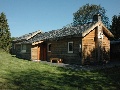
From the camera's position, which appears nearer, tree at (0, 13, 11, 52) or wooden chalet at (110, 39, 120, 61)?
wooden chalet at (110, 39, 120, 61)

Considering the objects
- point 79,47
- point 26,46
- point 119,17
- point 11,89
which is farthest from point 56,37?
point 119,17

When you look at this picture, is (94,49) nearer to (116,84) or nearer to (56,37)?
(56,37)

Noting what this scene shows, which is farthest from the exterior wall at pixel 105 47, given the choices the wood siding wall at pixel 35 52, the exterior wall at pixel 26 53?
the exterior wall at pixel 26 53

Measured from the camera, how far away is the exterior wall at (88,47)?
2417 centimetres

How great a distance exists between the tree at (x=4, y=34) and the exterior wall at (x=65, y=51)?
866 inches

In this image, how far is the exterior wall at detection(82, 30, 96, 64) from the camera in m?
24.2

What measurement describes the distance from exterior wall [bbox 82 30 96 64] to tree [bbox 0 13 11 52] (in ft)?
92.8

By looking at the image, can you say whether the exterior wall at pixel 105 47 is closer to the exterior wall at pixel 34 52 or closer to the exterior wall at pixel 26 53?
the exterior wall at pixel 34 52

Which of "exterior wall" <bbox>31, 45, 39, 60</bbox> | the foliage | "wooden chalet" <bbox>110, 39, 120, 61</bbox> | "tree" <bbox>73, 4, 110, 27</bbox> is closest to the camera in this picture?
"exterior wall" <bbox>31, 45, 39, 60</bbox>

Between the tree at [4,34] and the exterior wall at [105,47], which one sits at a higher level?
the tree at [4,34]

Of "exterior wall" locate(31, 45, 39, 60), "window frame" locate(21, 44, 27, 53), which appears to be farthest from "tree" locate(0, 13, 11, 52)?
"exterior wall" locate(31, 45, 39, 60)

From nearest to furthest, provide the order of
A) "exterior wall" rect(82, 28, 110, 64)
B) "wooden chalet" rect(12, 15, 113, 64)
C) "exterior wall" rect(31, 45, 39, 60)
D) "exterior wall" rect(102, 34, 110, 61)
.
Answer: "wooden chalet" rect(12, 15, 113, 64)
"exterior wall" rect(82, 28, 110, 64)
"exterior wall" rect(102, 34, 110, 61)
"exterior wall" rect(31, 45, 39, 60)

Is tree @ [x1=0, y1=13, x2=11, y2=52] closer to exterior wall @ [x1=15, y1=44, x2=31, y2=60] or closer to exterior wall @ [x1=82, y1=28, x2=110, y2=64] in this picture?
exterior wall @ [x1=15, y1=44, x2=31, y2=60]

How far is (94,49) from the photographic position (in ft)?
84.6
